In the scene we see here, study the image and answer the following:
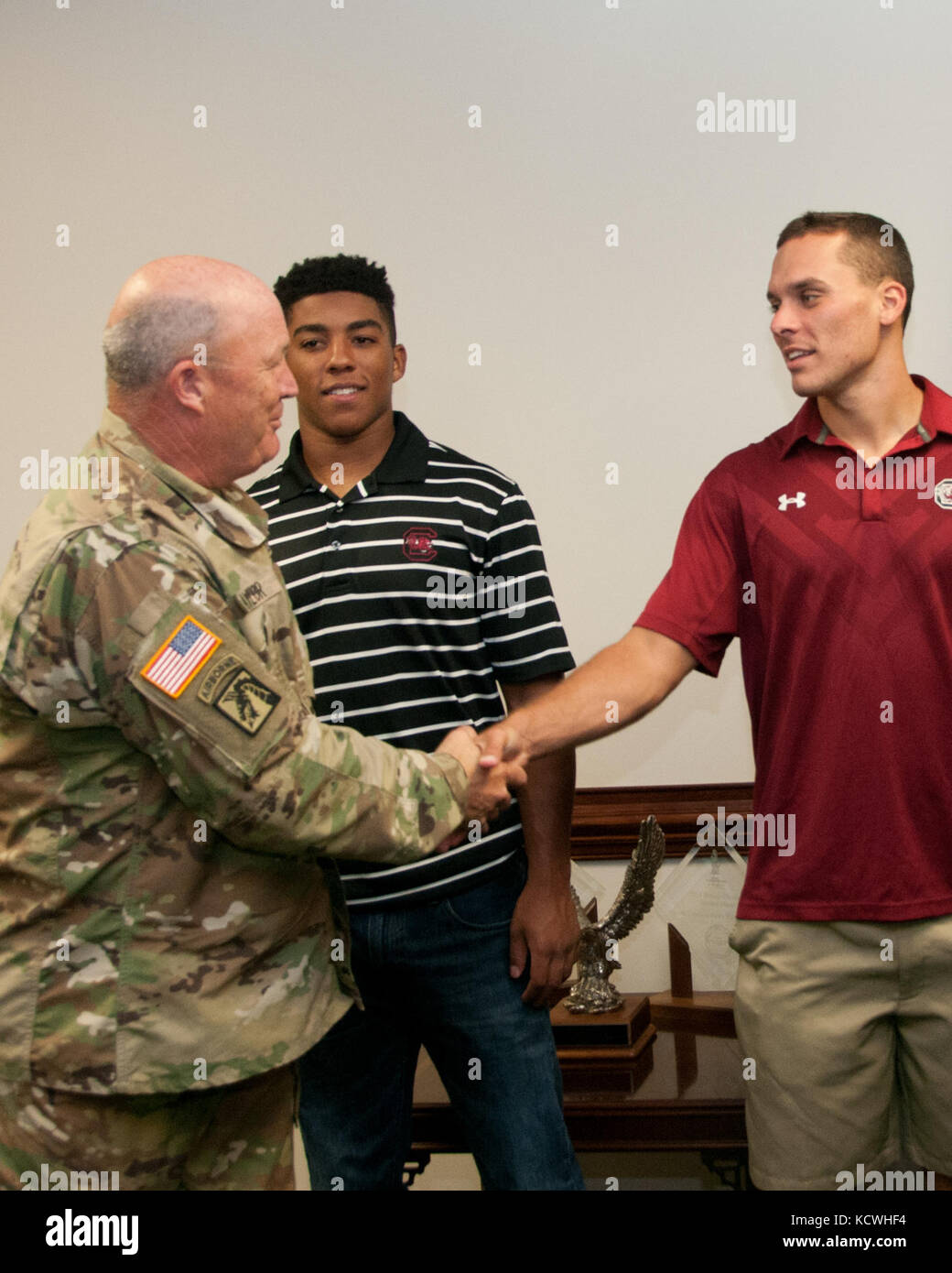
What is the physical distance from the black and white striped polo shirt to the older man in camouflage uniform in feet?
1.11

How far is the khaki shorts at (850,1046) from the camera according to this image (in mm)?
1595

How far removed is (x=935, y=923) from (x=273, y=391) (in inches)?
42.2

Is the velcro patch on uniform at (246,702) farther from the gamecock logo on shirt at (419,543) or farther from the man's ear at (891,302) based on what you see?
the man's ear at (891,302)

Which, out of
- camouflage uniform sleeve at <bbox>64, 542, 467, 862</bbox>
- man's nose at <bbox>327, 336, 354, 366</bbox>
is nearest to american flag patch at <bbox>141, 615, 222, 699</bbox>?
camouflage uniform sleeve at <bbox>64, 542, 467, 862</bbox>

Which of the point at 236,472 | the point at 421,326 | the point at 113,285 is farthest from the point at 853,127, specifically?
the point at 236,472

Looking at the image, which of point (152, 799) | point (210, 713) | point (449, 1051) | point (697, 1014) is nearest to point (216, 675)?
point (210, 713)

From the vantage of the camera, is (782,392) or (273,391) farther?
(782,392)

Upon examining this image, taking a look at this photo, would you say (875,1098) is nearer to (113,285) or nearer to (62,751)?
(62,751)

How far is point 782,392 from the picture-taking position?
8.72 ft

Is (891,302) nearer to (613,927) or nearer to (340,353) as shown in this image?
(340,353)

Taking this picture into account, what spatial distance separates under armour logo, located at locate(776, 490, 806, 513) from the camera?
5.55ft

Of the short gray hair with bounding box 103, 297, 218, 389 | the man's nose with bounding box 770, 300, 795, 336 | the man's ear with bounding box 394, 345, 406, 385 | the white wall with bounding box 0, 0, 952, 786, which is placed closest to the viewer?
the short gray hair with bounding box 103, 297, 218, 389

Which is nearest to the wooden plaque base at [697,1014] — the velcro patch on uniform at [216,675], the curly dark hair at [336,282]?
the curly dark hair at [336,282]

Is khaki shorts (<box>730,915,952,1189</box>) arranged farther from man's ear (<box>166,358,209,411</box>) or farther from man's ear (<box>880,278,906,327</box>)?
man's ear (<box>166,358,209,411</box>)
